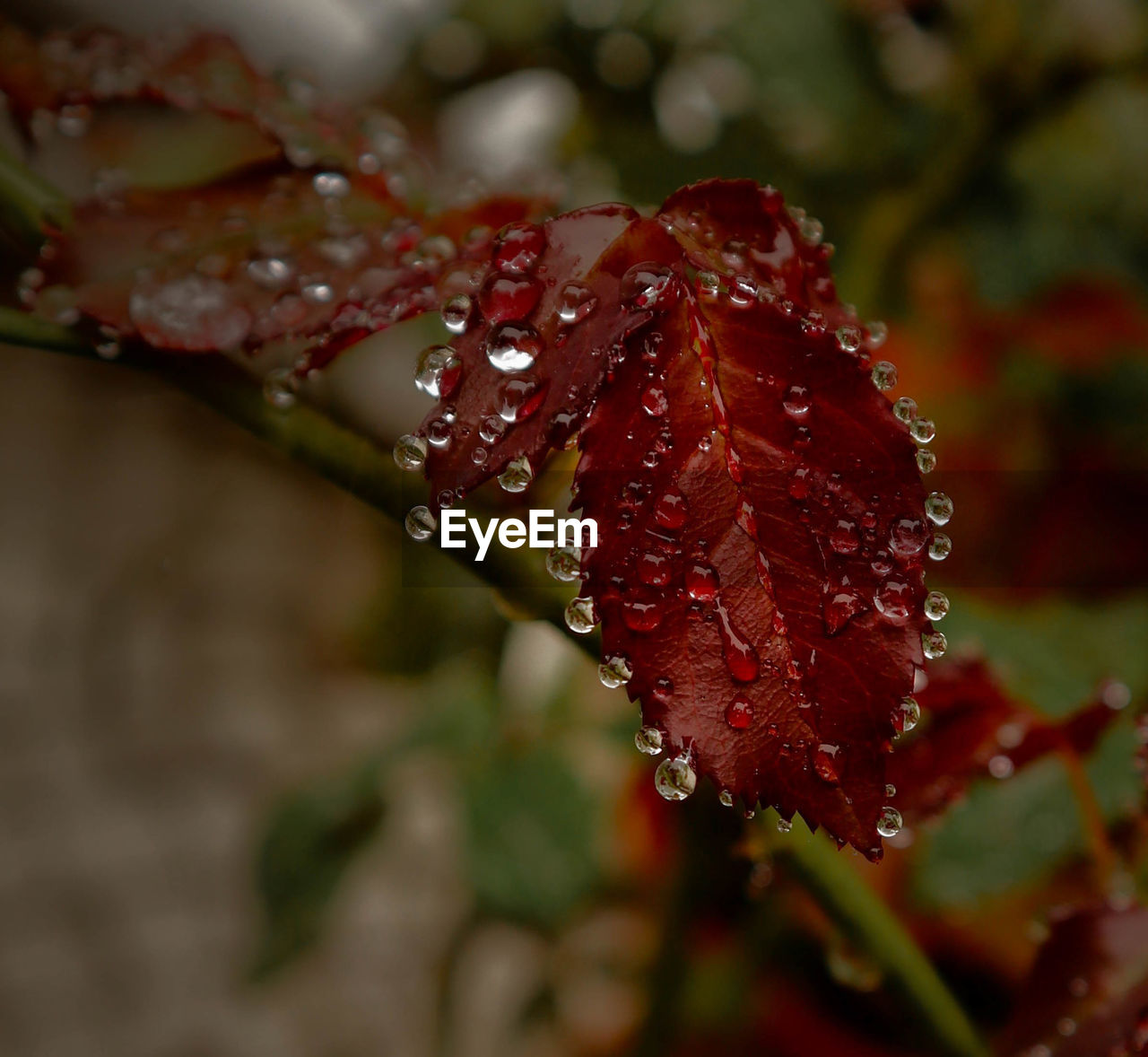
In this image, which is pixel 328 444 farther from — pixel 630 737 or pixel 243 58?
pixel 630 737

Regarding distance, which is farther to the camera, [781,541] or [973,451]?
[973,451]

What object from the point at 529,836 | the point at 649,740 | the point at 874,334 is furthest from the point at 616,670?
the point at 529,836

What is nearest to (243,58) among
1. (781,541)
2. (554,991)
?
(781,541)

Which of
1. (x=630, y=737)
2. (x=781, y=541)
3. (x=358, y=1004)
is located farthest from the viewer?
(x=358, y=1004)

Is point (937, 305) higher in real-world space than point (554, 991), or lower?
higher

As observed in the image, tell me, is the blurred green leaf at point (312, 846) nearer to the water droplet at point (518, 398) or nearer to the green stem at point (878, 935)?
the green stem at point (878, 935)

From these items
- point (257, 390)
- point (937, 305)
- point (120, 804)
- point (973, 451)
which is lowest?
point (120, 804)

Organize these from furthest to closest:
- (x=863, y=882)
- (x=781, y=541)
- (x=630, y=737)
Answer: (x=630, y=737), (x=863, y=882), (x=781, y=541)

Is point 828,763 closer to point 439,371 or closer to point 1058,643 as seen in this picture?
point 439,371
